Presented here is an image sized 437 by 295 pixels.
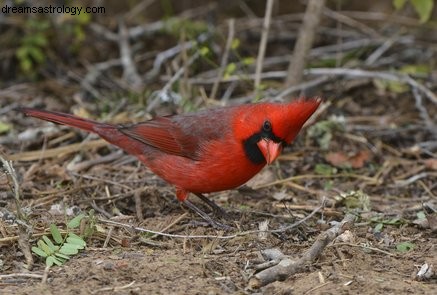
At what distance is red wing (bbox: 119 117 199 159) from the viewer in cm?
424

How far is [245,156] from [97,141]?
5.09 feet

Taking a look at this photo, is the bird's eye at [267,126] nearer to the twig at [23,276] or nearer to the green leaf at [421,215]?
the green leaf at [421,215]

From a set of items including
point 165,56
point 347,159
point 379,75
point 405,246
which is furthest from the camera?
point 165,56

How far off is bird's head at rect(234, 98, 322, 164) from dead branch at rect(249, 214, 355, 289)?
0.53m

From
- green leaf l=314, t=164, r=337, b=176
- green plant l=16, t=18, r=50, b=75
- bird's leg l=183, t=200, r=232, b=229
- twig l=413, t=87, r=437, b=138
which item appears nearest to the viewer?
bird's leg l=183, t=200, r=232, b=229

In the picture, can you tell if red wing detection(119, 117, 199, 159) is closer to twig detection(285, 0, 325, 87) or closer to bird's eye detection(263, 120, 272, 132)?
bird's eye detection(263, 120, 272, 132)

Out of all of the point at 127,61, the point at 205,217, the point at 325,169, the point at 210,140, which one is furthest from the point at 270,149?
the point at 127,61

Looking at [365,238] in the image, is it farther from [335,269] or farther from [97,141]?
[97,141]

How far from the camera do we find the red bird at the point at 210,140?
3760 millimetres

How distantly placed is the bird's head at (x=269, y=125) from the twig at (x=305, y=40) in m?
1.66

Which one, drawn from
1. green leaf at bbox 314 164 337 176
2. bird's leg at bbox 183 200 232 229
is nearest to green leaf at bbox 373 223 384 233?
bird's leg at bbox 183 200 232 229

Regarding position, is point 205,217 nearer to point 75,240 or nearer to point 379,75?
point 75,240

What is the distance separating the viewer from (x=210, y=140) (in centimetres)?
411

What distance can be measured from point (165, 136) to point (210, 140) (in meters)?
0.38
